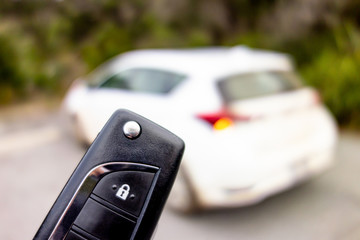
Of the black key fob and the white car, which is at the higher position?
the white car

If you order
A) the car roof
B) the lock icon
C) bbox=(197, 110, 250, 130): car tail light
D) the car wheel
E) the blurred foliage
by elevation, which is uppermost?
the blurred foliage

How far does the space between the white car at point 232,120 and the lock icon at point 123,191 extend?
1984 millimetres

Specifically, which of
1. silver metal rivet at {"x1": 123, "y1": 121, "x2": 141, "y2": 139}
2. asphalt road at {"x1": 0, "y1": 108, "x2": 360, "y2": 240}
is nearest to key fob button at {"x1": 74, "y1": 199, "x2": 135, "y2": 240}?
silver metal rivet at {"x1": 123, "y1": 121, "x2": 141, "y2": 139}

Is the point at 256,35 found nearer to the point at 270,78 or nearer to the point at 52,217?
the point at 270,78

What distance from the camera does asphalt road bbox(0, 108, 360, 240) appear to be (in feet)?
11.6

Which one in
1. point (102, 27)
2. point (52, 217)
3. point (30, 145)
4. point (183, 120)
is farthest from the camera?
point (102, 27)

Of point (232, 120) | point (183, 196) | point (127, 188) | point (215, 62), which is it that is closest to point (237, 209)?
point (183, 196)

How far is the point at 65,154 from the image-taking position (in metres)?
5.35

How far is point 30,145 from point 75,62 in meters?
6.23

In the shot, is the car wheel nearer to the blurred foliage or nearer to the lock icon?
the lock icon

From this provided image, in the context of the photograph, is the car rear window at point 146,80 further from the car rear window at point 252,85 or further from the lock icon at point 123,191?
the lock icon at point 123,191

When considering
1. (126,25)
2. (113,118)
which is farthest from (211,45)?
(113,118)

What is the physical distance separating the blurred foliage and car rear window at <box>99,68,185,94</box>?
12.3 ft

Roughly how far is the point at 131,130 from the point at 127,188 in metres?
0.15
